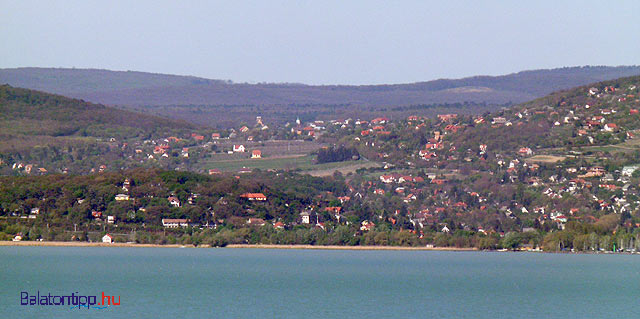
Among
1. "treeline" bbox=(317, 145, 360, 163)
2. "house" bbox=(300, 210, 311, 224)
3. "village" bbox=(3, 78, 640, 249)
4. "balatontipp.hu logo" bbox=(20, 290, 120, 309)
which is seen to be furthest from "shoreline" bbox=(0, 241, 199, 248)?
"treeline" bbox=(317, 145, 360, 163)

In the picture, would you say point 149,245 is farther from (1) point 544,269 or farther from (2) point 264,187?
(1) point 544,269

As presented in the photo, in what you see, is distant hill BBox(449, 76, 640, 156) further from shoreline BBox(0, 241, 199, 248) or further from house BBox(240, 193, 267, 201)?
shoreline BBox(0, 241, 199, 248)

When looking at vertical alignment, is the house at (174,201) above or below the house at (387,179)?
above

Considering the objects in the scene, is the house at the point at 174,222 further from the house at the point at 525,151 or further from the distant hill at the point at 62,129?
the house at the point at 525,151

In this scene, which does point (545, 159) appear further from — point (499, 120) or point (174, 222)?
point (174, 222)

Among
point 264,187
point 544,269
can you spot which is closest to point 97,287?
point 544,269

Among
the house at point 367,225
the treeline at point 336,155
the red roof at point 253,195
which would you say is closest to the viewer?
the house at point 367,225

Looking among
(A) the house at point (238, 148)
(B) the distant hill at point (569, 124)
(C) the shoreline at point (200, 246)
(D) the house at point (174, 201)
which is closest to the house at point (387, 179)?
(B) the distant hill at point (569, 124)

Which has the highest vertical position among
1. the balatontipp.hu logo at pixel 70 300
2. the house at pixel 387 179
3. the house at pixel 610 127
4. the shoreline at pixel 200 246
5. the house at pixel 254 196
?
the house at pixel 610 127
